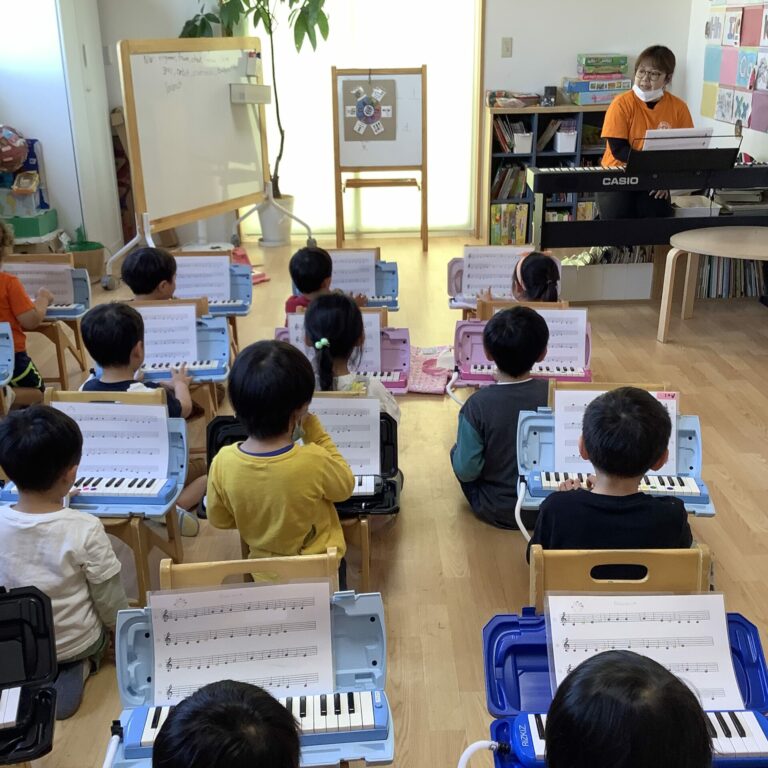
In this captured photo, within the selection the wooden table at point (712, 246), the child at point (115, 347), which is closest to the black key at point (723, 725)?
the child at point (115, 347)

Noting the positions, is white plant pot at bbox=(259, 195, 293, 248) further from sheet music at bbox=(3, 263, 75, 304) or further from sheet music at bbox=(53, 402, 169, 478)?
sheet music at bbox=(53, 402, 169, 478)

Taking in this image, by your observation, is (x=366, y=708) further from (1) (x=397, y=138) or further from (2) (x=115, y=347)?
(1) (x=397, y=138)

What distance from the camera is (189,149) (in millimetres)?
5484

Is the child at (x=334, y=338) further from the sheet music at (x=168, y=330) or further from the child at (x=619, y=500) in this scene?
the child at (x=619, y=500)

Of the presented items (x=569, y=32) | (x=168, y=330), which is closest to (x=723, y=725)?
(x=168, y=330)

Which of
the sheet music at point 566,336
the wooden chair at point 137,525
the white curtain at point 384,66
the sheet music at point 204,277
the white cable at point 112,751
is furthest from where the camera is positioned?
the white curtain at point 384,66

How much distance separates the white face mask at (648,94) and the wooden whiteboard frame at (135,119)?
2660 millimetres

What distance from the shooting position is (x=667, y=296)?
14.7 ft

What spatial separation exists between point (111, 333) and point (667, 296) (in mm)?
3035

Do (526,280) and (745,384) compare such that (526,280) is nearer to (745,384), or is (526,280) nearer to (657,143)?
(745,384)

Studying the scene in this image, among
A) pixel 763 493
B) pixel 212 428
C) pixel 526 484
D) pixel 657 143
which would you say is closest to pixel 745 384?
pixel 763 493

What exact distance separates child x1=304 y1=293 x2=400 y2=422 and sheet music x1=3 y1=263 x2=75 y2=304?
1816mm

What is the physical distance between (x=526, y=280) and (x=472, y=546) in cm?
133

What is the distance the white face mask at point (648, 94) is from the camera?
484 centimetres
